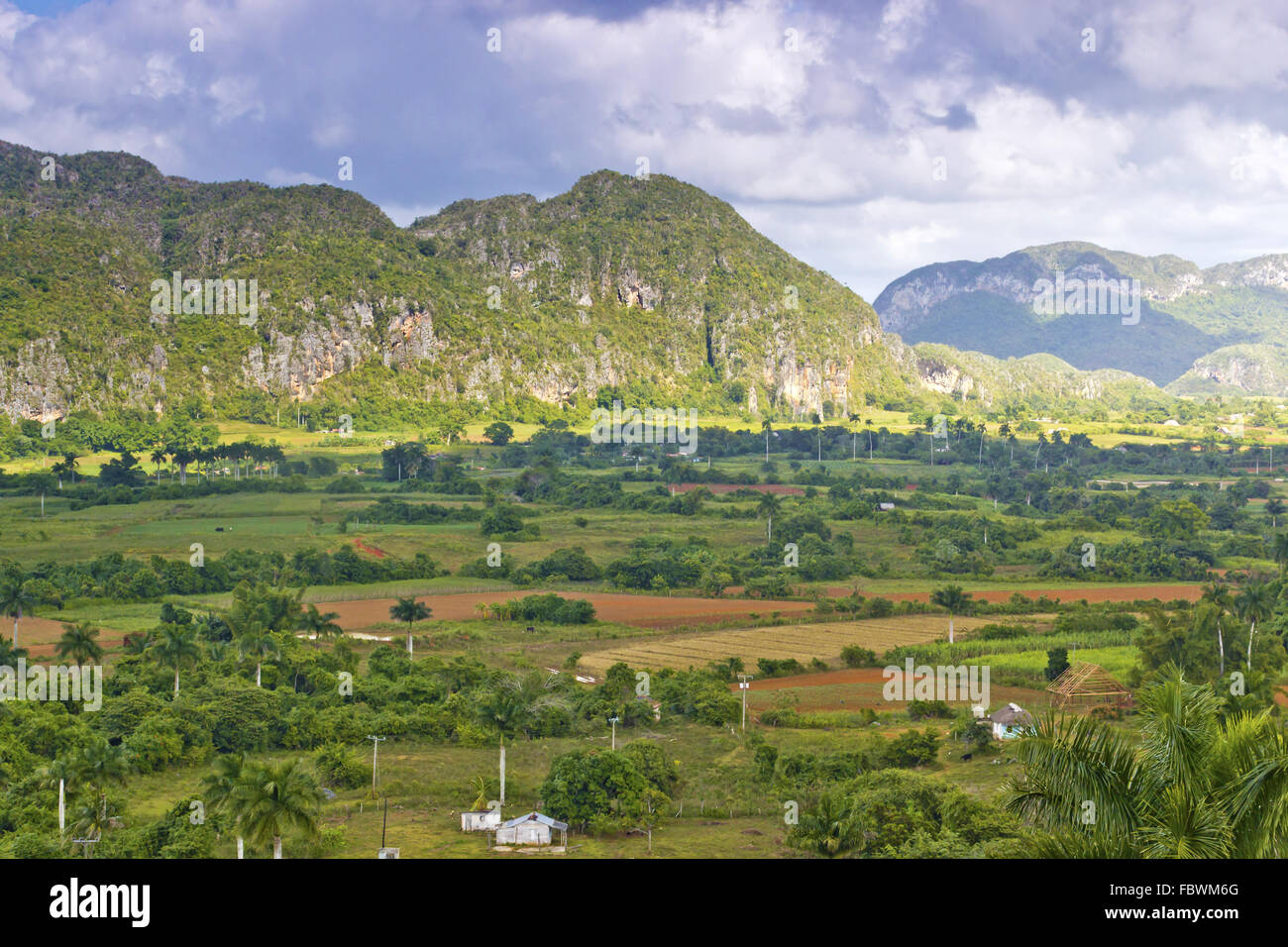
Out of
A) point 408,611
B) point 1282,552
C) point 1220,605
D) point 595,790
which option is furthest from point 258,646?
point 1282,552

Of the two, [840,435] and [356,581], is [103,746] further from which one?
[840,435]

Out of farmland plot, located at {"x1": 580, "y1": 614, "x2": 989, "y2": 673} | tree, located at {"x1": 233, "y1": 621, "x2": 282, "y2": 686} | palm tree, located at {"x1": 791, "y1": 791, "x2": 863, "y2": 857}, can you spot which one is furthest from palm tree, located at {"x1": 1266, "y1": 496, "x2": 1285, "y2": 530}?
tree, located at {"x1": 233, "y1": 621, "x2": 282, "y2": 686}

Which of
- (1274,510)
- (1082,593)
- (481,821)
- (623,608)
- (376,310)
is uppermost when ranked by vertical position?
(376,310)

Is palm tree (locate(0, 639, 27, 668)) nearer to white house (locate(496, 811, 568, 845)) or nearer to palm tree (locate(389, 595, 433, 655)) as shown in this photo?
palm tree (locate(389, 595, 433, 655))

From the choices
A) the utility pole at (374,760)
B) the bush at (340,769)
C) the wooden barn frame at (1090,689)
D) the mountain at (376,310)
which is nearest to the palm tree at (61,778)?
the bush at (340,769)

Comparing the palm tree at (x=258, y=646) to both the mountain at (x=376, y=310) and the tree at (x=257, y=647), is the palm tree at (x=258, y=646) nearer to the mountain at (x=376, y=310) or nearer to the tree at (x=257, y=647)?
the tree at (x=257, y=647)

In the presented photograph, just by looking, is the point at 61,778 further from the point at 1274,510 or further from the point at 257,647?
the point at 1274,510
